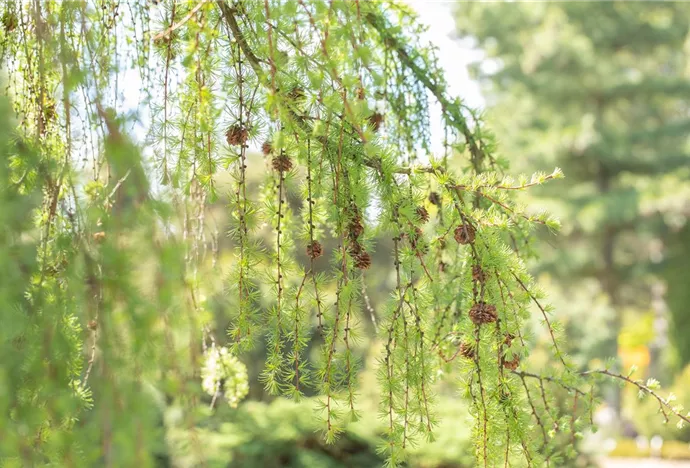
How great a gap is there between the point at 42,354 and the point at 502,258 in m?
0.58

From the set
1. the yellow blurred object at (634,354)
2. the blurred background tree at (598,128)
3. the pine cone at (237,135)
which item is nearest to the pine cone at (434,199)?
the pine cone at (237,135)

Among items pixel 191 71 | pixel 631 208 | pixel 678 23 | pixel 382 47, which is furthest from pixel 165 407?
pixel 678 23

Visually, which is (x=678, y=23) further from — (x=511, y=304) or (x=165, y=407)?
(x=511, y=304)

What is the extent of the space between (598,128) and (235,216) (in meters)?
8.06

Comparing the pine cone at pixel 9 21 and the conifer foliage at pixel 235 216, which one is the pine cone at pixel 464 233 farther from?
the pine cone at pixel 9 21

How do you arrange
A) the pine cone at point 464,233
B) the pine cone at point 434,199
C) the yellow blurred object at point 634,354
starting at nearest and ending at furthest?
the pine cone at point 464,233 < the pine cone at point 434,199 < the yellow blurred object at point 634,354

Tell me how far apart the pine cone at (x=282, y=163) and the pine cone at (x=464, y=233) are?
25 cm

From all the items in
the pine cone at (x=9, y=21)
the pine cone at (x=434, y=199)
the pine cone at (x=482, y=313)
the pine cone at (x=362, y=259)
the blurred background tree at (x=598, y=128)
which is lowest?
the pine cone at (x=482, y=313)

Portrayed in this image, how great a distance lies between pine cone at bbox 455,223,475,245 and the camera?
39.2 inches

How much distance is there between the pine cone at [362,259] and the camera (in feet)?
3.44

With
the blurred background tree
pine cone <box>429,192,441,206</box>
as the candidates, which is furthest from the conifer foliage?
the blurred background tree

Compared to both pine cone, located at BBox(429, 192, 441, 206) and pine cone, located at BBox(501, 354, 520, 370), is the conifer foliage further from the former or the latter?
pine cone, located at BBox(429, 192, 441, 206)

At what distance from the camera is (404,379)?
1.05m

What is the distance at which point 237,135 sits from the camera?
1.04 m
